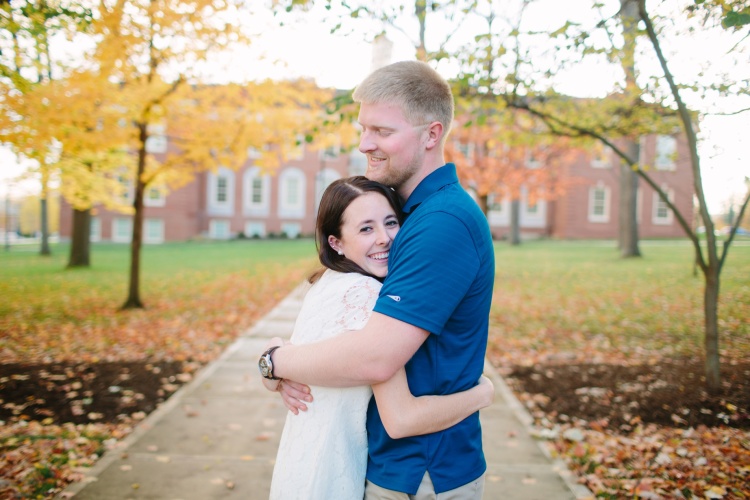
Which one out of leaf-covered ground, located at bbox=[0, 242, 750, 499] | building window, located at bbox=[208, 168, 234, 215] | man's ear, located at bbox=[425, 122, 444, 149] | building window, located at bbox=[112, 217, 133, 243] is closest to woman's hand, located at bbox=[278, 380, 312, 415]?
man's ear, located at bbox=[425, 122, 444, 149]

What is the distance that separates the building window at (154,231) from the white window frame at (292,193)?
9.14 meters

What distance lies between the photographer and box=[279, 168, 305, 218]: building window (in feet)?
153

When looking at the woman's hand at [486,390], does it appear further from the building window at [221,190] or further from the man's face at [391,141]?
the building window at [221,190]

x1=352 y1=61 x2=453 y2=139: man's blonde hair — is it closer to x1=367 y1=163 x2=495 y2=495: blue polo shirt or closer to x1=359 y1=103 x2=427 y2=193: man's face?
x1=359 y1=103 x2=427 y2=193: man's face

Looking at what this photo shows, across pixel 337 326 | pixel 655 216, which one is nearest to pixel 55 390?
pixel 337 326

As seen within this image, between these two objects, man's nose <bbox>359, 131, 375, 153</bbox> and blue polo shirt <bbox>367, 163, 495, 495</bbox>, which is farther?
man's nose <bbox>359, 131, 375, 153</bbox>

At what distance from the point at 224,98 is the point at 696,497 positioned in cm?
993

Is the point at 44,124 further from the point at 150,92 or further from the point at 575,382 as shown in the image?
the point at 575,382

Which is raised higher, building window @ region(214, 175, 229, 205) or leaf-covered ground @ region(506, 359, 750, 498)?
building window @ region(214, 175, 229, 205)

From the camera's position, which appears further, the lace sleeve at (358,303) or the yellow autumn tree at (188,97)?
the yellow autumn tree at (188,97)

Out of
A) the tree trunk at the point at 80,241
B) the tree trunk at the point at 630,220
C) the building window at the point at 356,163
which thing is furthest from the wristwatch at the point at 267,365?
the building window at the point at 356,163

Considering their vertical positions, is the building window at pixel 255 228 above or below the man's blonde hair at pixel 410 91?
below

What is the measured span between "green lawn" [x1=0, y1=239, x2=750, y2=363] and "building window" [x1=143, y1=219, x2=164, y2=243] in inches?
849

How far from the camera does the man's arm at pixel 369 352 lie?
64.7 inches
